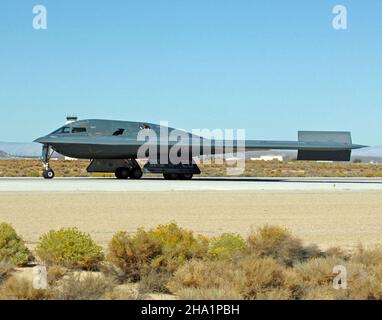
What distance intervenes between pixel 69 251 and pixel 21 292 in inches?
119

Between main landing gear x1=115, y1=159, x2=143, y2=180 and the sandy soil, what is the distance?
13.2m

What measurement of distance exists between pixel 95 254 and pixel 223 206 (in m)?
11.7

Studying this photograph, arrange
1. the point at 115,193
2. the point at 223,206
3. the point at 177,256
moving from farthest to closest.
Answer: the point at 115,193, the point at 223,206, the point at 177,256

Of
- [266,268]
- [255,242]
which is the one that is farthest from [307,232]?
[266,268]

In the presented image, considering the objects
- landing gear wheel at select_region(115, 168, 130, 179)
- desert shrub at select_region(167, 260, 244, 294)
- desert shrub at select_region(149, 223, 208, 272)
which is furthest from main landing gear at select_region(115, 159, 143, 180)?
desert shrub at select_region(167, 260, 244, 294)

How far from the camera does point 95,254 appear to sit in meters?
10.9

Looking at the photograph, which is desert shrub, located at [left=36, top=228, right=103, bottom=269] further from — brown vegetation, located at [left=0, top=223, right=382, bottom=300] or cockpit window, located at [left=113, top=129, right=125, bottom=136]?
cockpit window, located at [left=113, top=129, right=125, bottom=136]

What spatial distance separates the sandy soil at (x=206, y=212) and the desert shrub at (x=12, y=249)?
156 cm

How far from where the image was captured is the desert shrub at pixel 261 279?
856cm

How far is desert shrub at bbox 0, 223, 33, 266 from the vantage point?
10.9 m

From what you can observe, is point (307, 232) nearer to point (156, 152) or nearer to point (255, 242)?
point (255, 242)

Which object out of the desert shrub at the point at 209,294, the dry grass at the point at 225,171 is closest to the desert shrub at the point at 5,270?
the desert shrub at the point at 209,294

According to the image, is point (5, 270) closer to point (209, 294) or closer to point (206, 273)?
point (206, 273)

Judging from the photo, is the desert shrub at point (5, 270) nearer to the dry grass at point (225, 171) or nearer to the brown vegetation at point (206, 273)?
the brown vegetation at point (206, 273)
